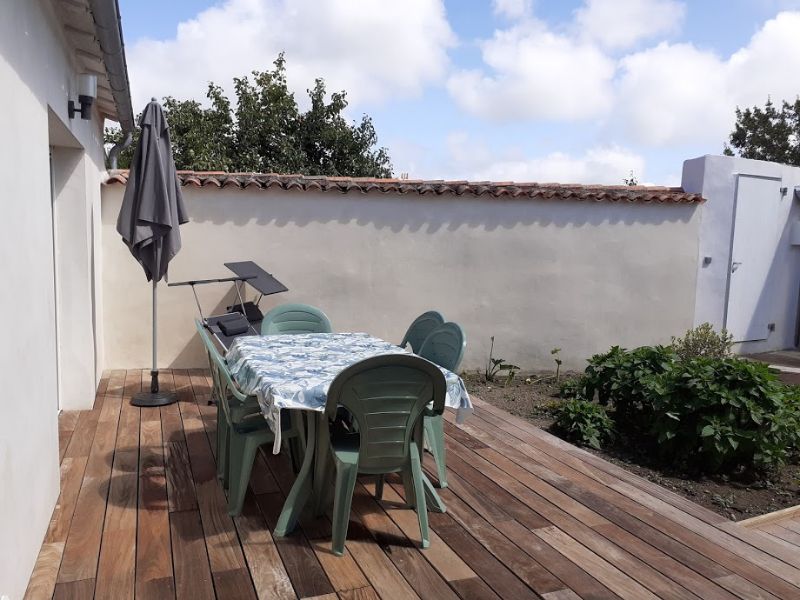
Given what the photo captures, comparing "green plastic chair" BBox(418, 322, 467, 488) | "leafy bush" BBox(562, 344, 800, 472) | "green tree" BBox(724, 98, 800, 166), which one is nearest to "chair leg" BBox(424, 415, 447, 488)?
"green plastic chair" BBox(418, 322, 467, 488)

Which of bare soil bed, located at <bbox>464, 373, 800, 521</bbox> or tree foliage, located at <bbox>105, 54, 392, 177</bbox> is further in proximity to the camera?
tree foliage, located at <bbox>105, 54, 392, 177</bbox>

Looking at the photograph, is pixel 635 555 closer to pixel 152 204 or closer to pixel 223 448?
pixel 223 448

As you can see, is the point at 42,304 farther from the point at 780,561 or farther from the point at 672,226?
the point at 672,226

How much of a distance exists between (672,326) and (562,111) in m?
4.92

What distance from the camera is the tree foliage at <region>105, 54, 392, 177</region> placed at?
50.4 ft

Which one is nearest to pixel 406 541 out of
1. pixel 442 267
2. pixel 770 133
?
pixel 442 267

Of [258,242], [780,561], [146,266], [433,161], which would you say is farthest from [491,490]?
[433,161]

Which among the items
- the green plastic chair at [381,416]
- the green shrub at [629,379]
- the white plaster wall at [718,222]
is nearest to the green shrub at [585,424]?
the green shrub at [629,379]

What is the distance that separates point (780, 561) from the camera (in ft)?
9.34

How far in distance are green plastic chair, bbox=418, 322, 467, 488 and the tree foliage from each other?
12201 mm

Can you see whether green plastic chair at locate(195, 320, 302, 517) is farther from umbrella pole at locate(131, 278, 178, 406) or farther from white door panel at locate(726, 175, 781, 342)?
white door panel at locate(726, 175, 781, 342)

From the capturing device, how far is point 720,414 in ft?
13.6

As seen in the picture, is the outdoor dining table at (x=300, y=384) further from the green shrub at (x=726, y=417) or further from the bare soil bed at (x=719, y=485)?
the green shrub at (x=726, y=417)

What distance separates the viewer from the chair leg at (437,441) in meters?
3.54
